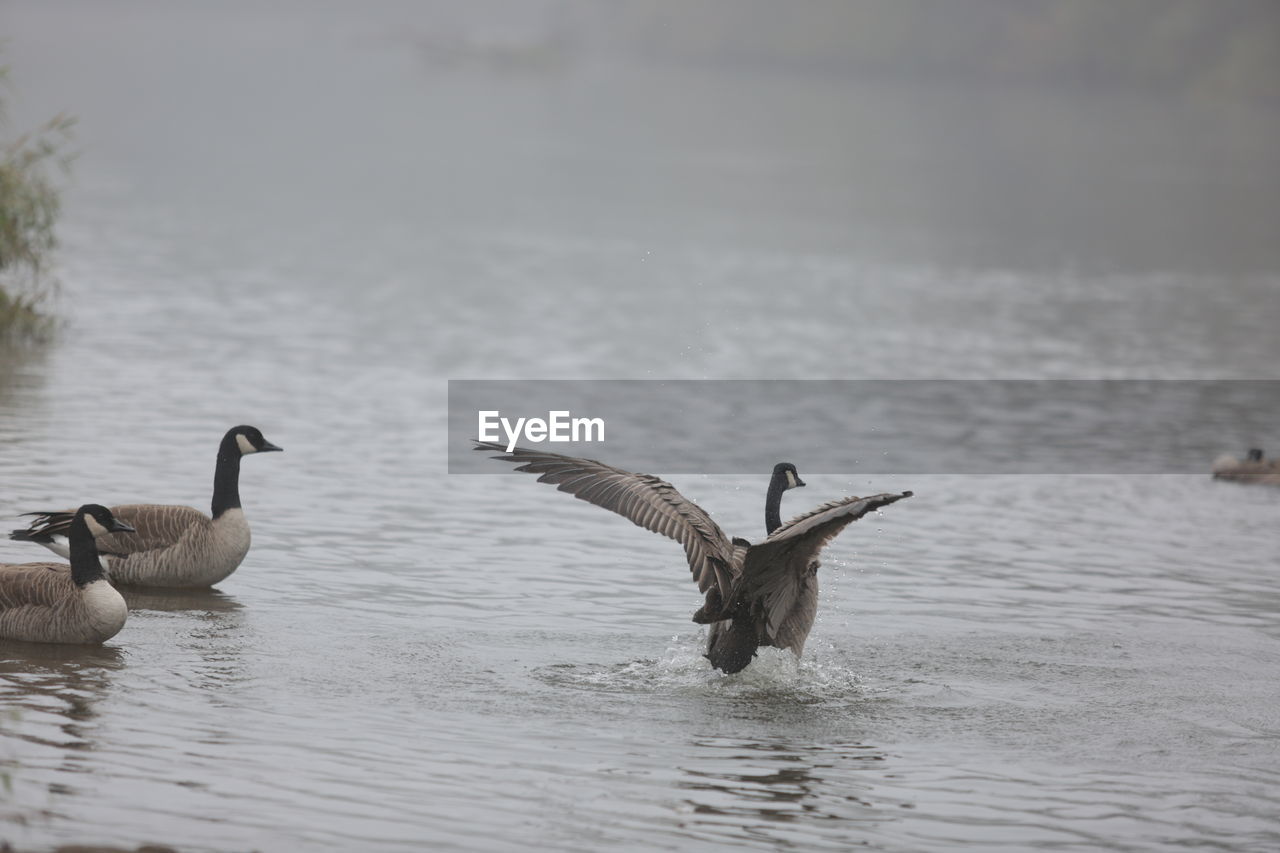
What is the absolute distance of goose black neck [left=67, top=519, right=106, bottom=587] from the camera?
10555 mm

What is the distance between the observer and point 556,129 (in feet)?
313

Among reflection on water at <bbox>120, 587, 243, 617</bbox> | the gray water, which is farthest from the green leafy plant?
reflection on water at <bbox>120, 587, 243, 617</bbox>

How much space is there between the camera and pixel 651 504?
10.3 meters

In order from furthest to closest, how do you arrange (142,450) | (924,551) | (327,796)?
(142,450) → (924,551) → (327,796)

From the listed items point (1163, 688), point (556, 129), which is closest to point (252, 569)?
point (1163, 688)

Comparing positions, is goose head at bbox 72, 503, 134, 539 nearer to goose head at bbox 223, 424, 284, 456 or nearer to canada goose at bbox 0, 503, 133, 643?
canada goose at bbox 0, 503, 133, 643

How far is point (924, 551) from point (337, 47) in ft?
574

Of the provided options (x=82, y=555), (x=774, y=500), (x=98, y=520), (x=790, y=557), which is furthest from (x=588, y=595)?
(x=82, y=555)

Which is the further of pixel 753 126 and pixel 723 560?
pixel 753 126

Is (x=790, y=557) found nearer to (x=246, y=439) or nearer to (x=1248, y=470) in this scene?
(x=246, y=439)

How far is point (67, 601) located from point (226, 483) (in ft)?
6.67

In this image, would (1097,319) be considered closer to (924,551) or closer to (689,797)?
(924,551)

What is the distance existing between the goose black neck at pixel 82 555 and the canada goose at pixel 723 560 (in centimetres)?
234

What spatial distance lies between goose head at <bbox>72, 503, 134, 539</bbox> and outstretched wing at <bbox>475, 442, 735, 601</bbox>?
7.95ft
